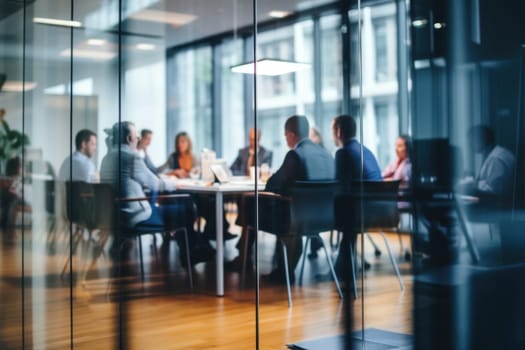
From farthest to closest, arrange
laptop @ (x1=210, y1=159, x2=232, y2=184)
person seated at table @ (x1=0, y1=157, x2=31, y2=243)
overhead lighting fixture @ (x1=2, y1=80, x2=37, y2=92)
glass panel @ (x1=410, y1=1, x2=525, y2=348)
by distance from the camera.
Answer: laptop @ (x1=210, y1=159, x2=232, y2=184)
person seated at table @ (x1=0, y1=157, x2=31, y2=243)
overhead lighting fixture @ (x1=2, y1=80, x2=37, y2=92)
glass panel @ (x1=410, y1=1, x2=525, y2=348)

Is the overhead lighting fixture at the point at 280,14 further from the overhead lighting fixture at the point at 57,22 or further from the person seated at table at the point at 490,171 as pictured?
the overhead lighting fixture at the point at 57,22

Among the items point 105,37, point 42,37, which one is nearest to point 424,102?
point 105,37

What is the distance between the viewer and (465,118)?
1.95m

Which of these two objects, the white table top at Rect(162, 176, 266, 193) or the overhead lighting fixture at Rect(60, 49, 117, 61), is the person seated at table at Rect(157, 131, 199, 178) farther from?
the overhead lighting fixture at Rect(60, 49, 117, 61)

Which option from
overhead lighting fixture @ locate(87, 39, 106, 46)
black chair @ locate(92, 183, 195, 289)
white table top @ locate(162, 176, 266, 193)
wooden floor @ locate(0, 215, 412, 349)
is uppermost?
overhead lighting fixture @ locate(87, 39, 106, 46)

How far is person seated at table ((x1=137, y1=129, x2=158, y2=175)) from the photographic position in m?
3.22

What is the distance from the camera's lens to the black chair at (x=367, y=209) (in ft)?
7.18

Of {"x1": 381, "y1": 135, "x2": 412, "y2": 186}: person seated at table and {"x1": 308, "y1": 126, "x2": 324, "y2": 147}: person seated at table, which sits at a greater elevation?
{"x1": 308, "y1": 126, "x2": 324, "y2": 147}: person seated at table

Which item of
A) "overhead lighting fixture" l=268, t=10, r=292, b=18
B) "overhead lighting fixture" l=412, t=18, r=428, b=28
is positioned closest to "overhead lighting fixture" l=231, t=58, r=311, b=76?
"overhead lighting fixture" l=268, t=10, r=292, b=18

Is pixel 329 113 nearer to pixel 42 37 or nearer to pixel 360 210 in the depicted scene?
pixel 360 210

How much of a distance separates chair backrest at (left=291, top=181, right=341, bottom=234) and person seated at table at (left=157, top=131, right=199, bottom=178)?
139 cm

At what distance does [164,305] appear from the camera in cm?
290

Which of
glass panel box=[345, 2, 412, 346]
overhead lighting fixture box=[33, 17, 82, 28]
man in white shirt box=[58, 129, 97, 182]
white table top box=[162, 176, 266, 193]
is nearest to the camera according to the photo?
glass panel box=[345, 2, 412, 346]

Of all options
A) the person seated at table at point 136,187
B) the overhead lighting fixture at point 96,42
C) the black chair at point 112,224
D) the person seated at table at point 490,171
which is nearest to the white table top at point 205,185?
the person seated at table at point 136,187
